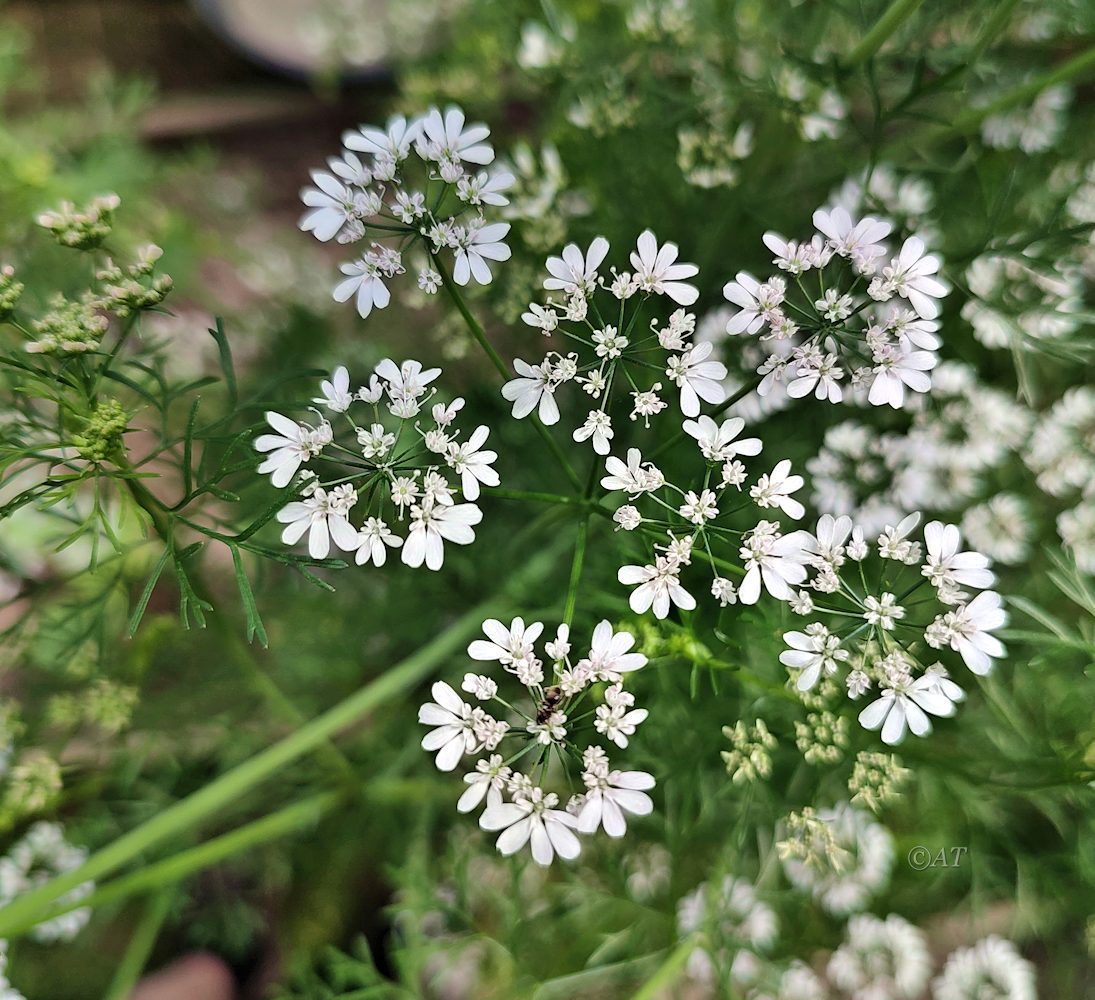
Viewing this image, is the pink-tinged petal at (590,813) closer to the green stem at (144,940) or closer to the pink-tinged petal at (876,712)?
the pink-tinged petal at (876,712)

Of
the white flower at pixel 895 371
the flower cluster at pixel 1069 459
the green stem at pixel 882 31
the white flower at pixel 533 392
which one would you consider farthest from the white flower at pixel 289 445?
the flower cluster at pixel 1069 459

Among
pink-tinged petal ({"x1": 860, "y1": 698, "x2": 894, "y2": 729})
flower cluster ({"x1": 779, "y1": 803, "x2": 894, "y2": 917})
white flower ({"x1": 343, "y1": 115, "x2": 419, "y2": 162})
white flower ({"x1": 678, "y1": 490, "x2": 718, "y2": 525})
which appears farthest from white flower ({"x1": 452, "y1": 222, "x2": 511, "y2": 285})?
flower cluster ({"x1": 779, "y1": 803, "x2": 894, "y2": 917})

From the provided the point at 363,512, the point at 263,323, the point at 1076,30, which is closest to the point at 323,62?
the point at 263,323

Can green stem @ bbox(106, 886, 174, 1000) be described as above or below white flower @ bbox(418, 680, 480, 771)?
below

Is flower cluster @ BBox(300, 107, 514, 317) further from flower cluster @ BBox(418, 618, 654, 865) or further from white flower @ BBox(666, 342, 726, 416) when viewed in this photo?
flower cluster @ BBox(418, 618, 654, 865)

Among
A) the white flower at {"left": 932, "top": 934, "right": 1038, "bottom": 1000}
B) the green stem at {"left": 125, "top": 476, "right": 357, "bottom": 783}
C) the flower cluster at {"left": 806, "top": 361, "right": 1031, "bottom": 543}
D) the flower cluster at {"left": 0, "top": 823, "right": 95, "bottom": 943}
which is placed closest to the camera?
the green stem at {"left": 125, "top": 476, "right": 357, "bottom": 783}

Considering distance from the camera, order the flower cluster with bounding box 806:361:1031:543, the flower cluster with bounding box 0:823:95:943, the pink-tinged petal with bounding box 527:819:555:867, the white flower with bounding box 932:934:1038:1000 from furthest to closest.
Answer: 1. the white flower with bounding box 932:934:1038:1000
2. the flower cluster with bounding box 806:361:1031:543
3. the flower cluster with bounding box 0:823:95:943
4. the pink-tinged petal with bounding box 527:819:555:867
